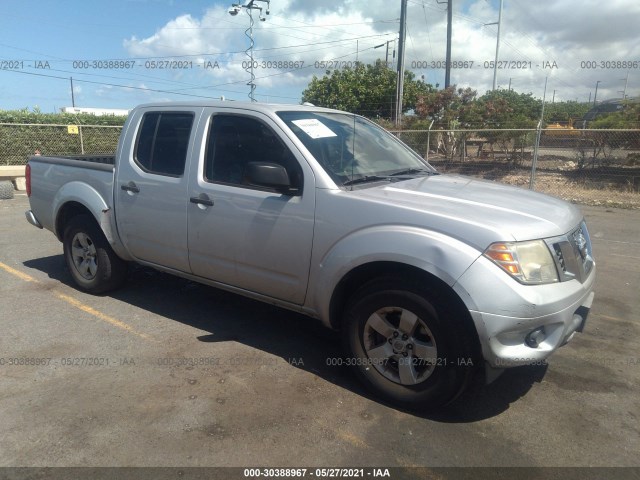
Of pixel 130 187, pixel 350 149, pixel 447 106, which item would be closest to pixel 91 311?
pixel 130 187

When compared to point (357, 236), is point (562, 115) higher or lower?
higher

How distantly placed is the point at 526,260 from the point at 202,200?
2.40 meters

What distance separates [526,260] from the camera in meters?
2.71

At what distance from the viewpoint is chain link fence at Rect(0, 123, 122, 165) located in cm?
1557

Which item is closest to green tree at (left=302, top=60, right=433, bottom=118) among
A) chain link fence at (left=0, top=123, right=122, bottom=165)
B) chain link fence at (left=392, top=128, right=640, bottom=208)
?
chain link fence at (left=392, top=128, right=640, bottom=208)

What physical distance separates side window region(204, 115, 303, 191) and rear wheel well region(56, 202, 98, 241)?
5.79 feet

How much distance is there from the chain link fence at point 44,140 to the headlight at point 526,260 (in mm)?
14544

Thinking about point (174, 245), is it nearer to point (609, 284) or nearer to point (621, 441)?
point (621, 441)

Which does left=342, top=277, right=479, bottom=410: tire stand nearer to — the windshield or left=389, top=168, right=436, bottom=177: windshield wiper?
the windshield

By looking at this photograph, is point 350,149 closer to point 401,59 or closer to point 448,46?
point 401,59

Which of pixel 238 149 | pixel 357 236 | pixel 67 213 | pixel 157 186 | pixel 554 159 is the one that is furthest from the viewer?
Result: pixel 554 159

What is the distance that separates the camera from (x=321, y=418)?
302 cm

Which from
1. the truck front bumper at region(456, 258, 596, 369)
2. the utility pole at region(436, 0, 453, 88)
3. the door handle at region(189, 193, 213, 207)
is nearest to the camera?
the truck front bumper at region(456, 258, 596, 369)

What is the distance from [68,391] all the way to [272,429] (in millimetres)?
1464
